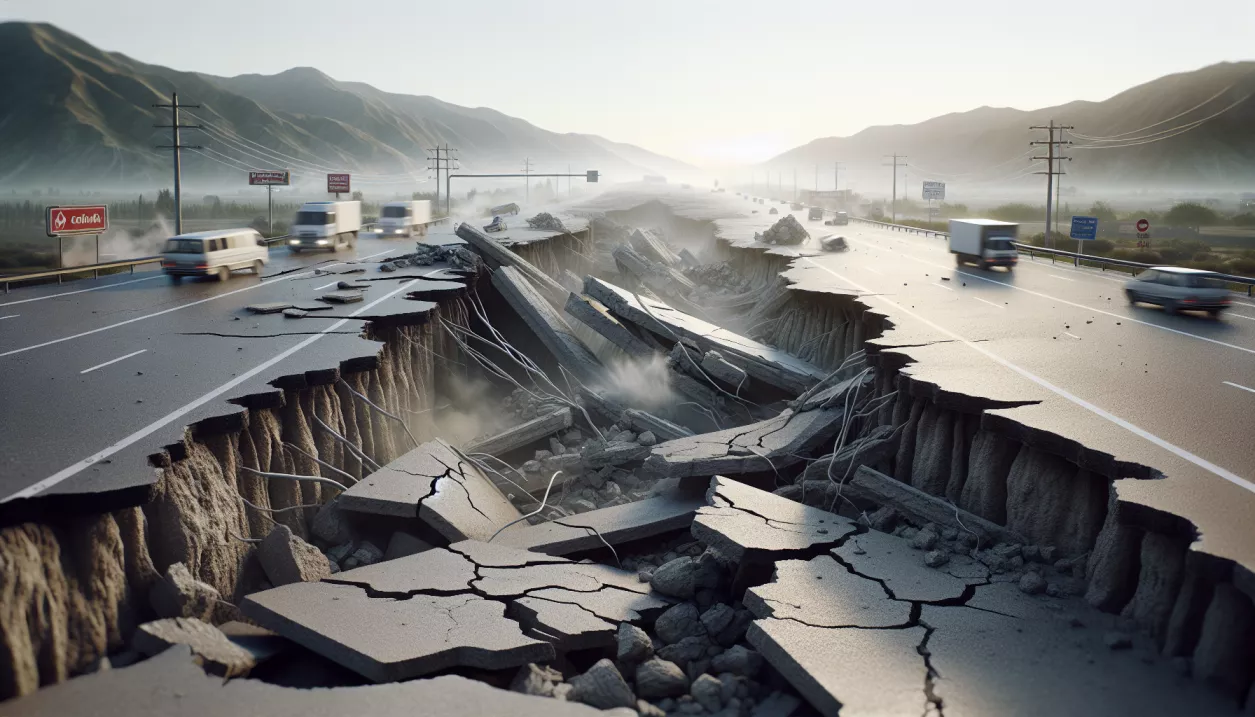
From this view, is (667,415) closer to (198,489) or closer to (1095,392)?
(1095,392)

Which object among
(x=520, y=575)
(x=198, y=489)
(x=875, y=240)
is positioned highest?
(x=875, y=240)

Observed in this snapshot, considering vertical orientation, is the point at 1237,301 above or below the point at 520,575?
above

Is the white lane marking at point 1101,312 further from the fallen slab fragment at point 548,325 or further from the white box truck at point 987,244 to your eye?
the fallen slab fragment at point 548,325

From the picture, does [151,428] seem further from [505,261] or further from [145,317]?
[505,261]

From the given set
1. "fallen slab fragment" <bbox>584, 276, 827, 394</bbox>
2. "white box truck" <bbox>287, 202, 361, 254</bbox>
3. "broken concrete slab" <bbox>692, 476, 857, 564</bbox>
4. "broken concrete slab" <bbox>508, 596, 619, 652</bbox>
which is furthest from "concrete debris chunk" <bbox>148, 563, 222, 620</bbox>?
"white box truck" <bbox>287, 202, 361, 254</bbox>

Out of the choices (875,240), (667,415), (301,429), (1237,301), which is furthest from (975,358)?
(875,240)

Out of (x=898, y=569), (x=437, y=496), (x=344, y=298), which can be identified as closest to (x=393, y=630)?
(x=437, y=496)

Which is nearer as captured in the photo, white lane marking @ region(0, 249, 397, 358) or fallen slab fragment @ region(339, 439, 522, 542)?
fallen slab fragment @ region(339, 439, 522, 542)

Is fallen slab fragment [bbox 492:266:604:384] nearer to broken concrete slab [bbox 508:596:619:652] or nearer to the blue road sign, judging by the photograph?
broken concrete slab [bbox 508:596:619:652]
